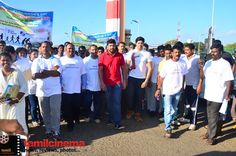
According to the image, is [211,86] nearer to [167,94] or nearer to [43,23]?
[167,94]

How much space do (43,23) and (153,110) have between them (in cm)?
399

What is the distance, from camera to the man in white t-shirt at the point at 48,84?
6.04 m

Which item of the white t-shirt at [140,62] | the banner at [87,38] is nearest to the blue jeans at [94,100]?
the white t-shirt at [140,62]

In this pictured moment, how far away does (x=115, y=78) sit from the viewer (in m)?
7.19

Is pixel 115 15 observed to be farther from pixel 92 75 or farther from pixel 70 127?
pixel 70 127

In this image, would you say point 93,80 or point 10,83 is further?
point 93,80

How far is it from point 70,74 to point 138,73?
190cm

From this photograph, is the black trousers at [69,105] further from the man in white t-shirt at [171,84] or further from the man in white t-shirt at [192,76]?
the man in white t-shirt at [192,76]

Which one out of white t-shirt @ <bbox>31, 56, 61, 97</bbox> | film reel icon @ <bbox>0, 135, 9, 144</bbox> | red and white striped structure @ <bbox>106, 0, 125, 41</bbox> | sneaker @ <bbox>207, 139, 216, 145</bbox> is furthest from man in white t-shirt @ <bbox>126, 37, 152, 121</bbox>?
red and white striped structure @ <bbox>106, 0, 125, 41</bbox>

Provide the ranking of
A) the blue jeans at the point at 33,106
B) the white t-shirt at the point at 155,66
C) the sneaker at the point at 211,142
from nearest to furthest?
1. the sneaker at the point at 211,142
2. the blue jeans at the point at 33,106
3. the white t-shirt at the point at 155,66

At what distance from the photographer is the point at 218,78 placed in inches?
246

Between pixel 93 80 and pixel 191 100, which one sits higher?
pixel 93 80

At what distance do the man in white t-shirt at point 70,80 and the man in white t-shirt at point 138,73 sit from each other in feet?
4.77

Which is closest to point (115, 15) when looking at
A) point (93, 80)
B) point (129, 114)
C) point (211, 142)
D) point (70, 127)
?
point (129, 114)
